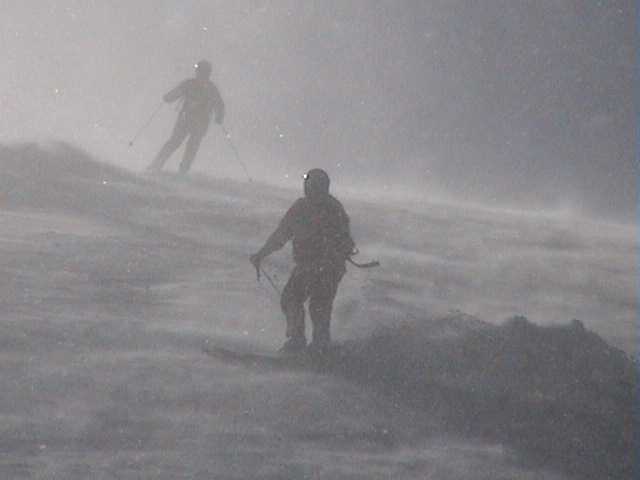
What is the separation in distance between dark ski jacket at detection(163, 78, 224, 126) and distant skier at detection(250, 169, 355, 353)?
986 centimetres

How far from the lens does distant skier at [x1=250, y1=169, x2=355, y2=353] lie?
9641mm

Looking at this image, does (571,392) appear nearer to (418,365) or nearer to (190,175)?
(418,365)

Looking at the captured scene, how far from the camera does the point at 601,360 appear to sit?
35.8 feet

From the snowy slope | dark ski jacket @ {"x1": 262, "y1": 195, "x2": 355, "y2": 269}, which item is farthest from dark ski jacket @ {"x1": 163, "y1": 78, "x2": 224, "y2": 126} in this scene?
dark ski jacket @ {"x1": 262, "y1": 195, "x2": 355, "y2": 269}

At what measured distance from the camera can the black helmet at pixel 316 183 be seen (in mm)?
9609

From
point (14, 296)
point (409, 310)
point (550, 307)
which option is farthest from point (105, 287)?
point (550, 307)

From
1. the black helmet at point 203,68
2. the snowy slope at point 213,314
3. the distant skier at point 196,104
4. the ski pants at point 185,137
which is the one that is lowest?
the snowy slope at point 213,314

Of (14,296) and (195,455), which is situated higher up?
(14,296)

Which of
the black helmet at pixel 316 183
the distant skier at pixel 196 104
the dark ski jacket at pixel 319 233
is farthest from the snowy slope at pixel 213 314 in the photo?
the black helmet at pixel 316 183

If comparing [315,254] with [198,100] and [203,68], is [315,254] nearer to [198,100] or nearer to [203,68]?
[203,68]

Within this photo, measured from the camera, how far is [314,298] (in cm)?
971

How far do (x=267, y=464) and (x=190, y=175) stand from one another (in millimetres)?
13398

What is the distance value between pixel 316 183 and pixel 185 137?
10.6 metres

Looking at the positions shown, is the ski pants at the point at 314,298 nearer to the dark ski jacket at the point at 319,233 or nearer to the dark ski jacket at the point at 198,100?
the dark ski jacket at the point at 319,233
